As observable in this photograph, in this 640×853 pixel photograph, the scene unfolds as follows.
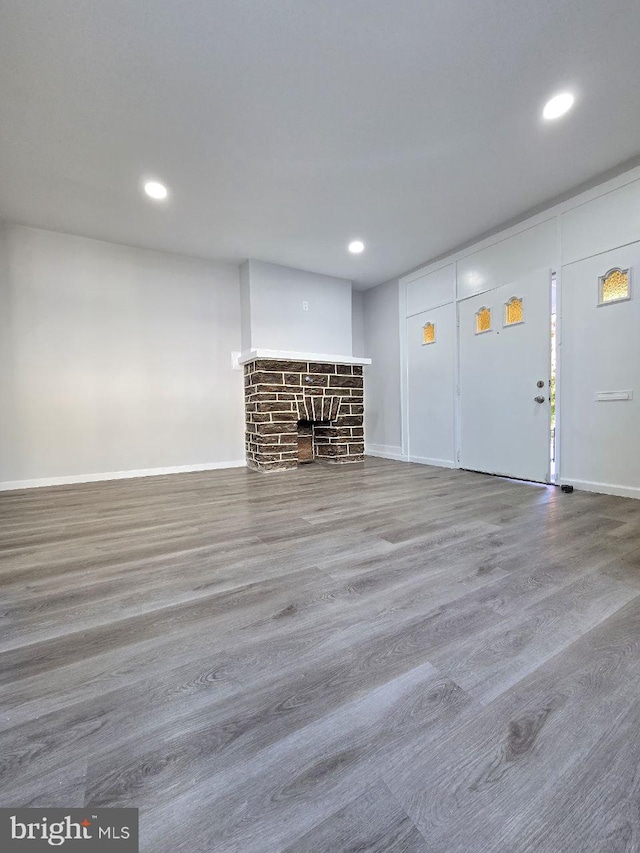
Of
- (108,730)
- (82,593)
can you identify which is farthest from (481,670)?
(82,593)

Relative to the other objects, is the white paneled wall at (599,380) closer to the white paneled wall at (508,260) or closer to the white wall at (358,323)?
the white paneled wall at (508,260)

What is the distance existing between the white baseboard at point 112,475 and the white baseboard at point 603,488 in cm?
361

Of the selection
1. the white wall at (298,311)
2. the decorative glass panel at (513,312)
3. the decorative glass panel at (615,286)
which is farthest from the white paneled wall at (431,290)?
the decorative glass panel at (615,286)

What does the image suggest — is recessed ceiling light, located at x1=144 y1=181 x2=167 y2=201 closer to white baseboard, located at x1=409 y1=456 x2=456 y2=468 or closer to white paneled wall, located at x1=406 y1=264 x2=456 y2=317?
white paneled wall, located at x1=406 y1=264 x2=456 y2=317

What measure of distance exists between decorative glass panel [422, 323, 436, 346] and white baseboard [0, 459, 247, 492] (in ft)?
9.47

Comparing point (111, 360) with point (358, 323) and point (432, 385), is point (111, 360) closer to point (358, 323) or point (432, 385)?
point (358, 323)

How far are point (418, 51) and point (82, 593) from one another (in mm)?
3116

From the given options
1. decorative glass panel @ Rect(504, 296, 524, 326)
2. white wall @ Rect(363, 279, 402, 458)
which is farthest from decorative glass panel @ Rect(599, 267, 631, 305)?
white wall @ Rect(363, 279, 402, 458)

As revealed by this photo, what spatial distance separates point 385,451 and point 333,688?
4.64m

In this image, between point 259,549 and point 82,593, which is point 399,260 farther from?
point 82,593

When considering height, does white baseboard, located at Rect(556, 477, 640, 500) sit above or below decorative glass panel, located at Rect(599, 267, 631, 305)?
below

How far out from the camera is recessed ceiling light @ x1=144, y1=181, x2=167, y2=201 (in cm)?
293

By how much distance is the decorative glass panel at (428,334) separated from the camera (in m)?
4.52

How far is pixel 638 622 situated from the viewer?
49.1 inches
